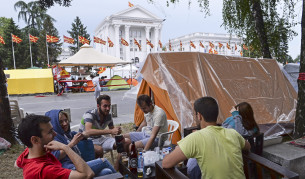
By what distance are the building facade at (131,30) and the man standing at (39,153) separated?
2115 inches

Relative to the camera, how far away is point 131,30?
6038cm

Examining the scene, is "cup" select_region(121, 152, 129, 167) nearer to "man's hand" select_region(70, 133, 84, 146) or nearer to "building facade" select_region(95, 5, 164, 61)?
"man's hand" select_region(70, 133, 84, 146)

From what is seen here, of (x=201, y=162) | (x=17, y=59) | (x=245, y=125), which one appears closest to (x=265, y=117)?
(x=245, y=125)

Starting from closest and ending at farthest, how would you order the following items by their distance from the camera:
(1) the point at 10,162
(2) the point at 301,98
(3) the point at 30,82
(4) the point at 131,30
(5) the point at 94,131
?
(5) the point at 94,131, (2) the point at 301,98, (1) the point at 10,162, (3) the point at 30,82, (4) the point at 131,30

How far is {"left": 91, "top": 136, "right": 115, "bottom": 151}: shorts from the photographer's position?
3.61 metres

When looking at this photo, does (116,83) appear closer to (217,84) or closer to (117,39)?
(217,84)

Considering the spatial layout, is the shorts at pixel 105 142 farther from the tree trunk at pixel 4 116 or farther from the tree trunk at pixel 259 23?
the tree trunk at pixel 259 23

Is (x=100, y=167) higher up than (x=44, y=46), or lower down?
lower down

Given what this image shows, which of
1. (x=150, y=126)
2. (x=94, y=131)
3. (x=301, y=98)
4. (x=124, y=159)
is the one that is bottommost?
(x=124, y=159)

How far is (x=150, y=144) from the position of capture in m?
3.35

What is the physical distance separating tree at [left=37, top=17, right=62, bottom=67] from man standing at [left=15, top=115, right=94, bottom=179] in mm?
42565

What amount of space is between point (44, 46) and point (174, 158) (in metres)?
43.6

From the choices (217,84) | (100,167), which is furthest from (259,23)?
(100,167)

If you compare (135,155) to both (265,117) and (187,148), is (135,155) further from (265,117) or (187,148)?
(265,117)
